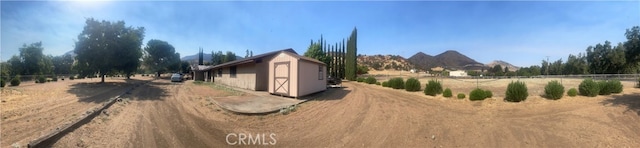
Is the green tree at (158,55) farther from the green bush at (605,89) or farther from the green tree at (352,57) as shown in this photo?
the green bush at (605,89)

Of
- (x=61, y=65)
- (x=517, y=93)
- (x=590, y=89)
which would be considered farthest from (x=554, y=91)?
(x=61, y=65)

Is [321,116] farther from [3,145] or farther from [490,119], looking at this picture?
[3,145]

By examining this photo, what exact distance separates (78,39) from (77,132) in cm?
2397

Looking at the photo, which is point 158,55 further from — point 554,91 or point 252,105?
point 554,91

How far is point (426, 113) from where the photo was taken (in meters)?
10.8

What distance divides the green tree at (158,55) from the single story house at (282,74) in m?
56.9

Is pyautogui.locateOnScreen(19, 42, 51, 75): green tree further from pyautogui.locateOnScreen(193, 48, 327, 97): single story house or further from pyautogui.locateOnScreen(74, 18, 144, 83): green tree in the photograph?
pyautogui.locateOnScreen(193, 48, 327, 97): single story house

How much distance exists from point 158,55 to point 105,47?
5030 cm

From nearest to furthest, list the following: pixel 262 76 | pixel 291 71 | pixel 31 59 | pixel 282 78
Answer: pixel 291 71 → pixel 282 78 → pixel 262 76 → pixel 31 59

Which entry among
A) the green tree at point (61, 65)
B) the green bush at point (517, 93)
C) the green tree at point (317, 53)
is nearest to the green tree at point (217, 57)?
the green tree at point (61, 65)

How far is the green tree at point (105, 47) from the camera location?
25.2 meters

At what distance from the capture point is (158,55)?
71562mm

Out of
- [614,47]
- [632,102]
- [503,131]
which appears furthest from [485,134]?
[614,47]

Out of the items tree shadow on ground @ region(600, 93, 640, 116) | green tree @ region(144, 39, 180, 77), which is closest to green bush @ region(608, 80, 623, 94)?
tree shadow on ground @ region(600, 93, 640, 116)
